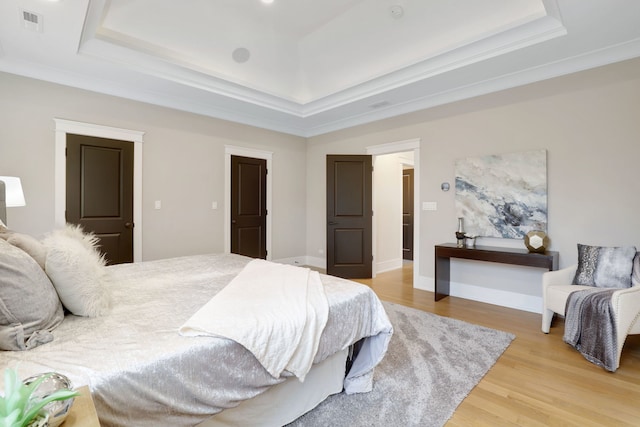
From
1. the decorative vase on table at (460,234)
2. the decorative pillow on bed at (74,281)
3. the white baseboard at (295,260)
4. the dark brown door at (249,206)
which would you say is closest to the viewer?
the decorative pillow on bed at (74,281)

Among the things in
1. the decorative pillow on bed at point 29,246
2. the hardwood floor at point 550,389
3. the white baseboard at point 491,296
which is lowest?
the hardwood floor at point 550,389

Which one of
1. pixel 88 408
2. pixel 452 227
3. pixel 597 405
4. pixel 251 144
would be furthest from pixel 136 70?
pixel 597 405

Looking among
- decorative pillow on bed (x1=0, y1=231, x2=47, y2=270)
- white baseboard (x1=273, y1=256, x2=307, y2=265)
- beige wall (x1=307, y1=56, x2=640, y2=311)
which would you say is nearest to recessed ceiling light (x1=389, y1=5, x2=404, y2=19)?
beige wall (x1=307, y1=56, x2=640, y2=311)

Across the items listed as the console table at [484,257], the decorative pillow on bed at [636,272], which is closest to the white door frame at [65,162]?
the console table at [484,257]

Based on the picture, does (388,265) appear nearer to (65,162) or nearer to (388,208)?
(388,208)

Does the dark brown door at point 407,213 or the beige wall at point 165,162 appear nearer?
the beige wall at point 165,162

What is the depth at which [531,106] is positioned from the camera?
142 inches

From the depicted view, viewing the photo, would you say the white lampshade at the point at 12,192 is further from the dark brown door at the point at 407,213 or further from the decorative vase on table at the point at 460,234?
the dark brown door at the point at 407,213

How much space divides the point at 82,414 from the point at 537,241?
Answer: 399 centimetres

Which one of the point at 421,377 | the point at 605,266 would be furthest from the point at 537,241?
the point at 421,377

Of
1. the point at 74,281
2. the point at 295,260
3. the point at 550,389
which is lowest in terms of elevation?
the point at 550,389

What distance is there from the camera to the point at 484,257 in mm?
3617

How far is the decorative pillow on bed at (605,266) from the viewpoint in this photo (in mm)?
2746

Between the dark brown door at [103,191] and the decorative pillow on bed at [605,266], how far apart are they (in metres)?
5.21
